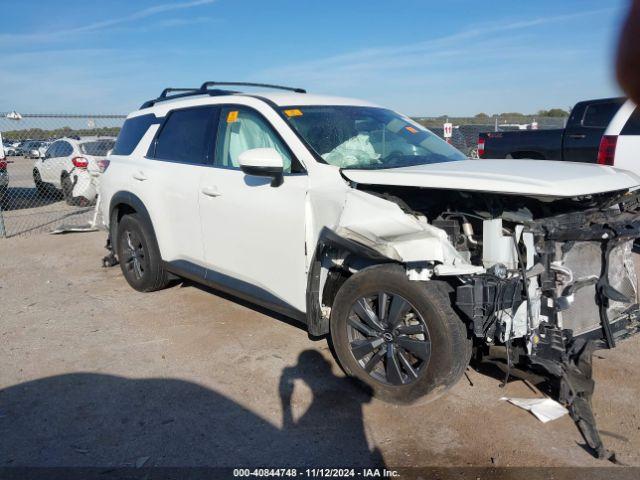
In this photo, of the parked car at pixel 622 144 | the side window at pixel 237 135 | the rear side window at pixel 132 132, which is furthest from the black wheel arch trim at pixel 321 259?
the parked car at pixel 622 144

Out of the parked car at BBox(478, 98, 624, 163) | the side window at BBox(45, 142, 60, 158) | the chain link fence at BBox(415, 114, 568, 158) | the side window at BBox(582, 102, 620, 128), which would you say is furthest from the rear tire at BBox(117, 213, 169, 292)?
the side window at BBox(45, 142, 60, 158)

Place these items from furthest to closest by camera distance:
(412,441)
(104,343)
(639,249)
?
(639,249) < (104,343) < (412,441)

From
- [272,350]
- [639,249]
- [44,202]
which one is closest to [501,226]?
[272,350]

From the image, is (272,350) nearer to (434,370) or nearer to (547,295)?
(434,370)

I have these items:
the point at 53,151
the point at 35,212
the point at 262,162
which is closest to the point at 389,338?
the point at 262,162

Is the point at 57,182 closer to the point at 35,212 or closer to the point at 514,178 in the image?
the point at 35,212

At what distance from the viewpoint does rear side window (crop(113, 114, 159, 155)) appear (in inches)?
231

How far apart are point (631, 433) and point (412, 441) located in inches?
A: 48.7

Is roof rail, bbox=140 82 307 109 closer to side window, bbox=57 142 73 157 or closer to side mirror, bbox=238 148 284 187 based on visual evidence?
side mirror, bbox=238 148 284 187

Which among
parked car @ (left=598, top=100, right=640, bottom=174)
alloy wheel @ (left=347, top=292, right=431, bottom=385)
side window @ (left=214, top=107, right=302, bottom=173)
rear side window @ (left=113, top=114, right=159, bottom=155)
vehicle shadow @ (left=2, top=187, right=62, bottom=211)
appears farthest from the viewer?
vehicle shadow @ (left=2, top=187, right=62, bottom=211)

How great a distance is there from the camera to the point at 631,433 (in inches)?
128

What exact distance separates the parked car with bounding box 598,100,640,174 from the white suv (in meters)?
3.96

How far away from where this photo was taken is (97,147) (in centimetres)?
1391

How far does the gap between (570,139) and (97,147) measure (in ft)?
34.4
